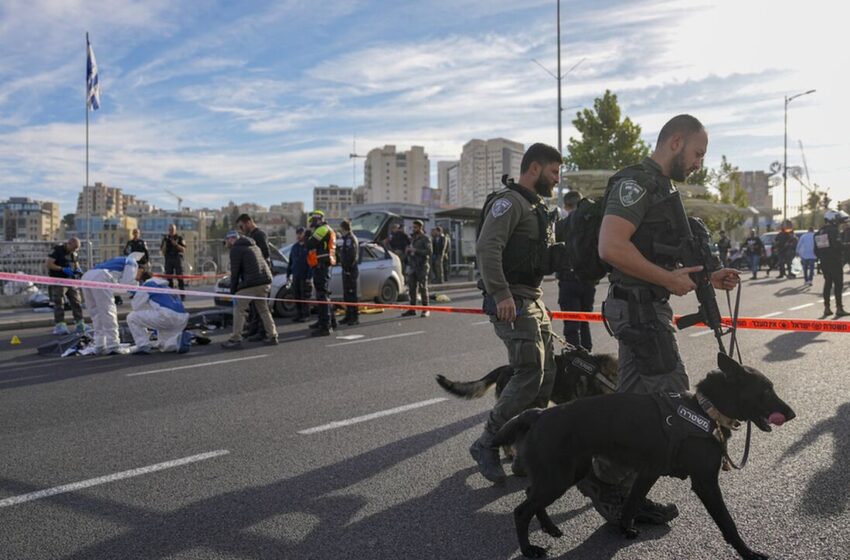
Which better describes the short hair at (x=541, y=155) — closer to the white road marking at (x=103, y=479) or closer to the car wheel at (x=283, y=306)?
the white road marking at (x=103, y=479)

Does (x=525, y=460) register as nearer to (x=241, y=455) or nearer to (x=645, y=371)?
(x=645, y=371)

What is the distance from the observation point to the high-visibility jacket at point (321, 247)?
36.8 ft

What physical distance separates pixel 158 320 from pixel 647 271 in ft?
26.1

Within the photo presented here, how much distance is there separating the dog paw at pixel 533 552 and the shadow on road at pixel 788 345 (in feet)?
18.9

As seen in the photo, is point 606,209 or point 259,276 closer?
point 606,209

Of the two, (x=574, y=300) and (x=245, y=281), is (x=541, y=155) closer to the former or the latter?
(x=574, y=300)

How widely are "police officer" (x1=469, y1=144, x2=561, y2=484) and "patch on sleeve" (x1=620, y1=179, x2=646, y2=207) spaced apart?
826mm

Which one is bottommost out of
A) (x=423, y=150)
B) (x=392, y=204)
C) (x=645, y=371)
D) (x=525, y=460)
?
(x=525, y=460)

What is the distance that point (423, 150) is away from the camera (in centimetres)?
16650

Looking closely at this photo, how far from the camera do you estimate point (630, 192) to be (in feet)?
10.2

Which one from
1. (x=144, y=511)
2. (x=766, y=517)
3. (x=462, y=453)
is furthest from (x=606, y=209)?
(x=144, y=511)

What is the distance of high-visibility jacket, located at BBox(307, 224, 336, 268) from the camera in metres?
11.2

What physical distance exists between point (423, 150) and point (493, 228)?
16574 cm

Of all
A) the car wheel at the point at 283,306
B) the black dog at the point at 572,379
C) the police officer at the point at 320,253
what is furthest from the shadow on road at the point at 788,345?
the car wheel at the point at 283,306
